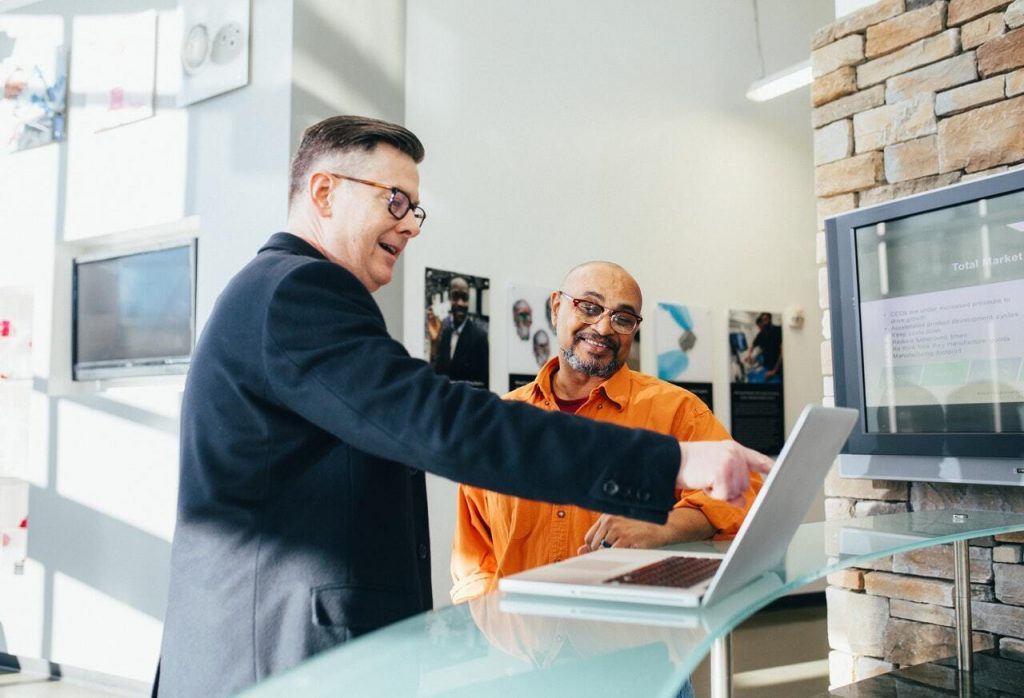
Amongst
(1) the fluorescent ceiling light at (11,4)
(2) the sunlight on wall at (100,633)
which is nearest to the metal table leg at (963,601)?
(2) the sunlight on wall at (100,633)

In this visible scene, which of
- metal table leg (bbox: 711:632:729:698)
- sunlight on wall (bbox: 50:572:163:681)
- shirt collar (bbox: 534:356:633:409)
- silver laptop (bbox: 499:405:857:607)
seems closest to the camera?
silver laptop (bbox: 499:405:857:607)

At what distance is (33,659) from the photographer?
200 inches

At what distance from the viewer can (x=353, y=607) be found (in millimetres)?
1269

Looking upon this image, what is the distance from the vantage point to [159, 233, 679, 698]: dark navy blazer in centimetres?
116

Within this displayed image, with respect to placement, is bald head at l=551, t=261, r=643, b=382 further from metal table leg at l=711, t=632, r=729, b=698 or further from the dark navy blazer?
the dark navy blazer

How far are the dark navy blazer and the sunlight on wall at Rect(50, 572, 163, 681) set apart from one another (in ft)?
11.8

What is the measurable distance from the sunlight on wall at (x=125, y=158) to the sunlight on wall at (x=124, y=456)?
0.94m

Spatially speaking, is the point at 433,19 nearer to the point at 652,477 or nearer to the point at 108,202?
the point at 108,202

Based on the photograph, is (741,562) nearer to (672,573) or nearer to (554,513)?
(672,573)

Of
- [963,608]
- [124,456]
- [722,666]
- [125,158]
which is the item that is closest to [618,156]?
[125,158]

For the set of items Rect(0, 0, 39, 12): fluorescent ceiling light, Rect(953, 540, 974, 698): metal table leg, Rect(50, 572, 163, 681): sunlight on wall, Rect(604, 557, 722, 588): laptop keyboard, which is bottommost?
Rect(50, 572, 163, 681): sunlight on wall

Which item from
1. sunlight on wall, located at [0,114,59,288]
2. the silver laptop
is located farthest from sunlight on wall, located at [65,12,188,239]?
the silver laptop

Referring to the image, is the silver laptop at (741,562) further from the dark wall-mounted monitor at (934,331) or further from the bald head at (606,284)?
the dark wall-mounted monitor at (934,331)

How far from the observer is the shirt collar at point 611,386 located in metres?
2.38
